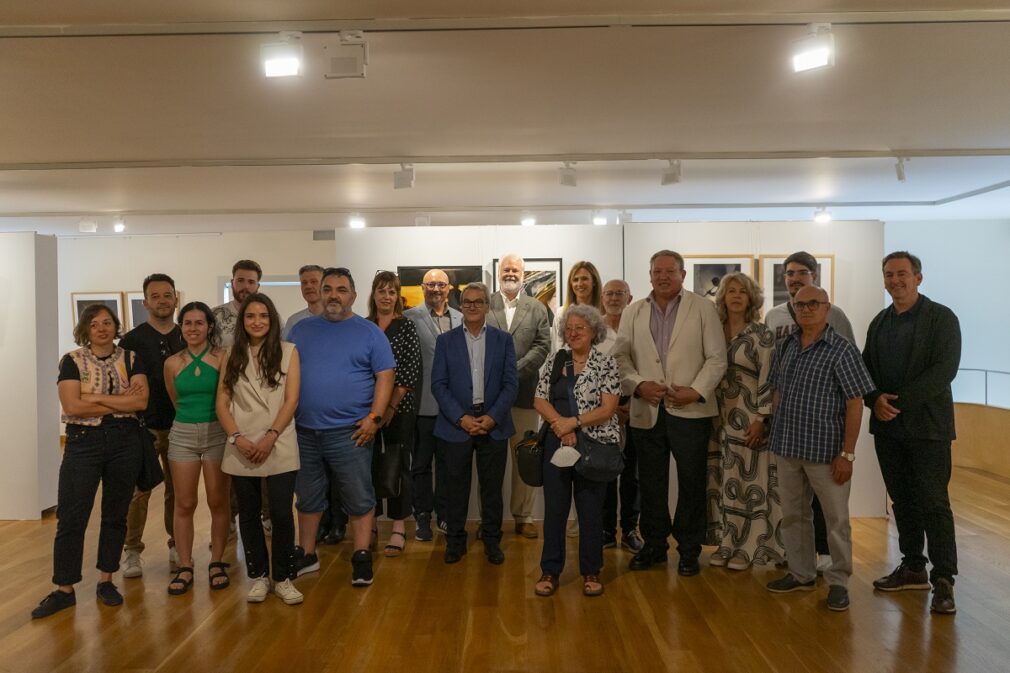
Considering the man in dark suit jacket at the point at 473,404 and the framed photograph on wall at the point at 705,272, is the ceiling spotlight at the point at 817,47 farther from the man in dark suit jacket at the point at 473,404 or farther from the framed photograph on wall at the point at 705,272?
the framed photograph on wall at the point at 705,272

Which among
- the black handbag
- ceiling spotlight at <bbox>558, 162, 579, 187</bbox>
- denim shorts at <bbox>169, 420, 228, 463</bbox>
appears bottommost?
the black handbag

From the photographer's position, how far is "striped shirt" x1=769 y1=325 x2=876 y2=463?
448 centimetres

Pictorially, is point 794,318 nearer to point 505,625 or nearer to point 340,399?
point 505,625

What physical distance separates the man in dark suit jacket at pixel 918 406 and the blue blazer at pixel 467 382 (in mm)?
2202

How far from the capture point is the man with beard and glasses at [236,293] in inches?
218

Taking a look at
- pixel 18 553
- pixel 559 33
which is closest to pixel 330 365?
pixel 559 33

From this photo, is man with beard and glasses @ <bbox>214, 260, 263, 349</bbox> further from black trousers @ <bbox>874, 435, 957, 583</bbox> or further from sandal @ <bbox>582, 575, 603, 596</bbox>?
black trousers @ <bbox>874, 435, 957, 583</bbox>

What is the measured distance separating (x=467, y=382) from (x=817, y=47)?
284 cm

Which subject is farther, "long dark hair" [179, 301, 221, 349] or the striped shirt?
"long dark hair" [179, 301, 221, 349]

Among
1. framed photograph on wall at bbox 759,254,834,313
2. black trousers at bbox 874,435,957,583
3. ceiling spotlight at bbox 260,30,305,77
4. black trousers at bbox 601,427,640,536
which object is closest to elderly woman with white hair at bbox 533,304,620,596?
black trousers at bbox 601,427,640,536

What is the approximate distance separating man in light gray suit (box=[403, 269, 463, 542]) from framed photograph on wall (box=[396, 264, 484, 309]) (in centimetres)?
139

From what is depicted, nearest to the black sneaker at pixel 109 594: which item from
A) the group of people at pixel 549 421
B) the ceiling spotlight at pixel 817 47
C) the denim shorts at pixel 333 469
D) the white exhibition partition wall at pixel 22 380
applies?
the group of people at pixel 549 421

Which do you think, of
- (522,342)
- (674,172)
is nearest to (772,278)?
(674,172)

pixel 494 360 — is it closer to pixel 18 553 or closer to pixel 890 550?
pixel 890 550
